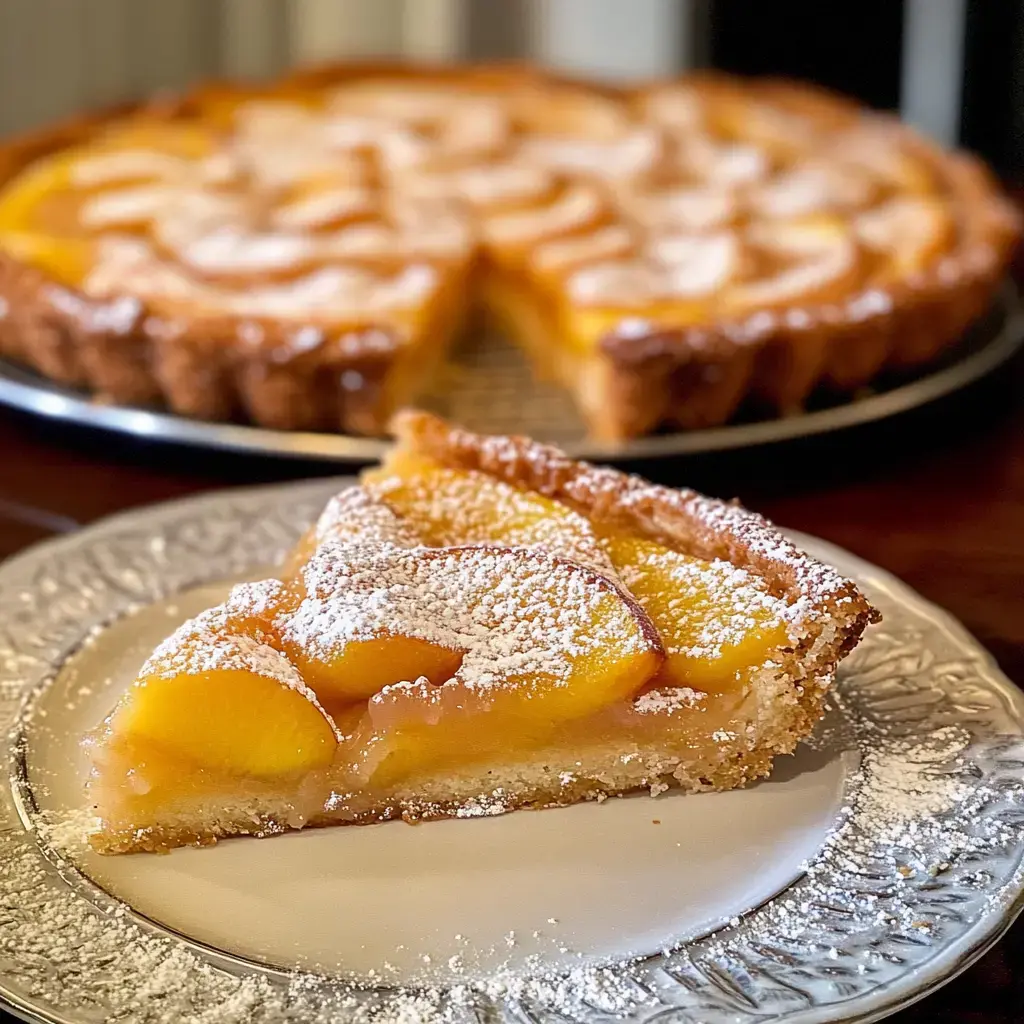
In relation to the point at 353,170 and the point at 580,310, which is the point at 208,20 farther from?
the point at 580,310

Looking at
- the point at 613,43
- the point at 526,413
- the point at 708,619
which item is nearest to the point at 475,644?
the point at 708,619

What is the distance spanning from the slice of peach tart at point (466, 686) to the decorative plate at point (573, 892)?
0.04m

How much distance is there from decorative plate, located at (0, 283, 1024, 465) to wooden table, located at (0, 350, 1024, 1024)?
0.13 ft

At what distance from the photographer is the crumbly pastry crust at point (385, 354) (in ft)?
7.58

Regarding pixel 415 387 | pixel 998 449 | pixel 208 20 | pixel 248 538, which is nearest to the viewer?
pixel 248 538

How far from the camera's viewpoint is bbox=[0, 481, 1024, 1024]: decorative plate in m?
1.12

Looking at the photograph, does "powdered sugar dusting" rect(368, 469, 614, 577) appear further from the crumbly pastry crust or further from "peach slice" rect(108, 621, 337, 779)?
the crumbly pastry crust

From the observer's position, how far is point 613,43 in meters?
5.18

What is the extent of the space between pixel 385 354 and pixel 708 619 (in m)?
1.04

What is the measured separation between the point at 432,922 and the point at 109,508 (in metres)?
1.18

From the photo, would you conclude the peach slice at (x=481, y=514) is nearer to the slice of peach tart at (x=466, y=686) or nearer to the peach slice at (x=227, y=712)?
the slice of peach tart at (x=466, y=686)

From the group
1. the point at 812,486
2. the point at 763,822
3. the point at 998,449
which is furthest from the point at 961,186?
the point at 763,822

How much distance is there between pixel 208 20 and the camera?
184 inches

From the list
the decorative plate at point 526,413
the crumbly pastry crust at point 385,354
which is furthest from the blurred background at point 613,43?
the decorative plate at point 526,413
